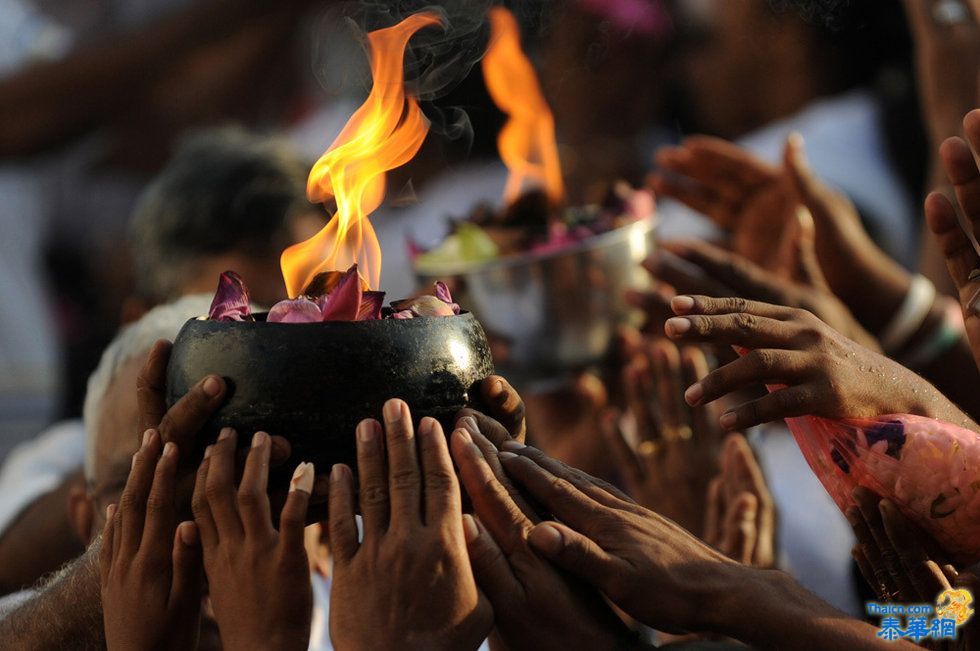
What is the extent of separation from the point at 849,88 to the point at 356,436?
4704 mm

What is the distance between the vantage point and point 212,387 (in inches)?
84.3

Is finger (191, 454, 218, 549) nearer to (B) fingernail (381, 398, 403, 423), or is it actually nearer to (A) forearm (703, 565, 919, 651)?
(B) fingernail (381, 398, 403, 423)

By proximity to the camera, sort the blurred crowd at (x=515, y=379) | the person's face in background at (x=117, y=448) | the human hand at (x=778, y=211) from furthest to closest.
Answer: the human hand at (x=778, y=211) < the person's face in background at (x=117, y=448) < the blurred crowd at (x=515, y=379)

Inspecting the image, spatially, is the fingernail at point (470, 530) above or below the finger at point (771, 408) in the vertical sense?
below

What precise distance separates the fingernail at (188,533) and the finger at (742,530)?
5.69ft

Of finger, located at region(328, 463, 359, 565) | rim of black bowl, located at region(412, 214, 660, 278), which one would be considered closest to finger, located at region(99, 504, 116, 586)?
finger, located at region(328, 463, 359, 565)

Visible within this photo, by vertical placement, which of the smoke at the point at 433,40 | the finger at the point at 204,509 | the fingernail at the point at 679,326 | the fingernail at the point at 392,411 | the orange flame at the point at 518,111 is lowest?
the finger at the point at 204,509

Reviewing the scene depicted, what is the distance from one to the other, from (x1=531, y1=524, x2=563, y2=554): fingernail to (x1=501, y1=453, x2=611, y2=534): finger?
10 cm

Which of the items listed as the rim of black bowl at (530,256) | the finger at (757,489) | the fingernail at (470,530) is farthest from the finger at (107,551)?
the finger at (757,489)

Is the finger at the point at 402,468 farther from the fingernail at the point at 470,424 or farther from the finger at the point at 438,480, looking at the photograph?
the fingernail at the point at 470,424

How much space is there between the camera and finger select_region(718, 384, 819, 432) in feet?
7.25

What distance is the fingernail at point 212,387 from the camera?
214 centimetres

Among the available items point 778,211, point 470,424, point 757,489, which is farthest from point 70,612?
point 778,211

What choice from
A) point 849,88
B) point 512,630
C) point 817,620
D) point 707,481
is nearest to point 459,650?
point 512,630
